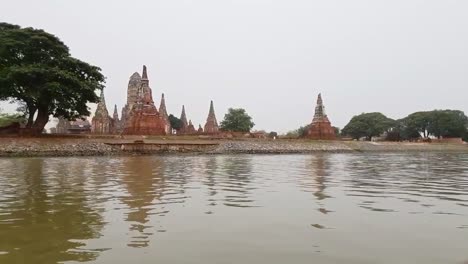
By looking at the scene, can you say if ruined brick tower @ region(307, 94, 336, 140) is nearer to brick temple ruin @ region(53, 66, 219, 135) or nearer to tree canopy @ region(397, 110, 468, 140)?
brick temple ruin @ region(53, 66, 219, 135)

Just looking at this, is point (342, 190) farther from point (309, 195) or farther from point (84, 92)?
point (84, 92)

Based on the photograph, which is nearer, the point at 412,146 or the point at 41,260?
the point at 41,260

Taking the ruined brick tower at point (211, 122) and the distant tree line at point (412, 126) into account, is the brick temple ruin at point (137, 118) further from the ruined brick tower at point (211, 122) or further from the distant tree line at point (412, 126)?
the distant tree line at point (412, 126)

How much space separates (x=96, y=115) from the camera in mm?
68750

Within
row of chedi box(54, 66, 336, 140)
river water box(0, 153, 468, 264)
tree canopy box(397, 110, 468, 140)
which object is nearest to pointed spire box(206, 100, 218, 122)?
row of chedi box(54, 66, 336, 140)

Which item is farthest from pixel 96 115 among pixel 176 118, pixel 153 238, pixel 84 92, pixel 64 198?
pixel 153 238

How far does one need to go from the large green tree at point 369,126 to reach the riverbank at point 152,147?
169 ft

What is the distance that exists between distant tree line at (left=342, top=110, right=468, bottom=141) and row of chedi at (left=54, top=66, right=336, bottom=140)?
33178mm

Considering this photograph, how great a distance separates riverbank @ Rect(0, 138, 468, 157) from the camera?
33938mm

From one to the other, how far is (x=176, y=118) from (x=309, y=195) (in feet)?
355

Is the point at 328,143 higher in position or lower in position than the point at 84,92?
lower

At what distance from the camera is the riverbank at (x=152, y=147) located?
33938mm

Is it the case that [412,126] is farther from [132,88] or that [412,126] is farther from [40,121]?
[40,121]

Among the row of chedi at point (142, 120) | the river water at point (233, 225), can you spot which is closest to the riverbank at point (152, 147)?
the row of chedi at point (142, 120)
